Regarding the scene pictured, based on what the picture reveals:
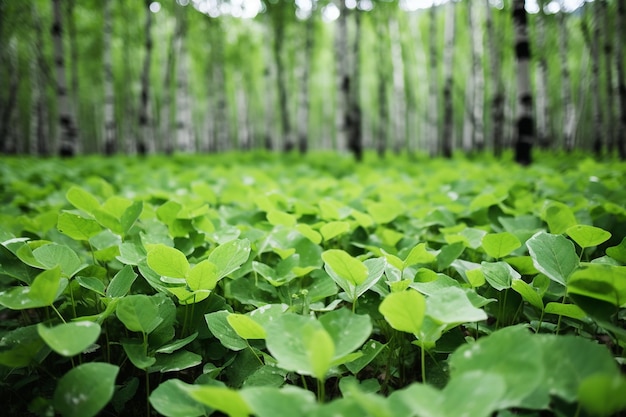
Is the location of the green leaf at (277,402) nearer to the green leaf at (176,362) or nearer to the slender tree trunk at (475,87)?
the green leaf at (176,362)

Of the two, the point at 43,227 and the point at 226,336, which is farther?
the point at 43,227

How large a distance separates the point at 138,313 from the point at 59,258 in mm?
350

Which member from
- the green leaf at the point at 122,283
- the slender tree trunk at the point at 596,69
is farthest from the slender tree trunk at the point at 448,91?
the green leaf at the point at 122,283

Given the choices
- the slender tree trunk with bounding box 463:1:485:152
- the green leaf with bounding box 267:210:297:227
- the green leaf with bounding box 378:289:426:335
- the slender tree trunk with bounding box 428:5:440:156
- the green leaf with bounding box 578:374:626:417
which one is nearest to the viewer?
the green leaf with bounding box 578:374:626:417

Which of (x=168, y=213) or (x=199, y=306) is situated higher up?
(x=168, y=213)

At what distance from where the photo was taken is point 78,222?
121 centimetres

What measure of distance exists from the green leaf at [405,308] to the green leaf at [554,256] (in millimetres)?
441

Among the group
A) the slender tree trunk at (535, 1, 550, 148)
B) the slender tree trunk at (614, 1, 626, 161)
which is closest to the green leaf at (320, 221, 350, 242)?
the slender tree trunk at (614, 1, 626, 161)

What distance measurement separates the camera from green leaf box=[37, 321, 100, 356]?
65 centimetres

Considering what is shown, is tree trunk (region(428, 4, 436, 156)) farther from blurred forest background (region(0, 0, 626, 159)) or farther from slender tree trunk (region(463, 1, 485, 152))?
slender tree trunk (region(463, 1, 485, 152))

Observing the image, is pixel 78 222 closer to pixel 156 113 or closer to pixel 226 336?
pixel 226 336

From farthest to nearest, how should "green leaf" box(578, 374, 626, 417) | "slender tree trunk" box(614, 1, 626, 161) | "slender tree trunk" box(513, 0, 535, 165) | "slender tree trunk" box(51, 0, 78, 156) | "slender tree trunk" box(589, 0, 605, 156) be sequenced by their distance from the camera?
"slender tree trunk" box(589, 0, 605, 156) < "slender tree trunk" box(51, 0, 78, 156) < "slender tree trunk" box(614, 1, 626, 161) < "slender tree trunk" box(513, 0, 535, 165) < "green leaf" box(578, 374, 626, 417)

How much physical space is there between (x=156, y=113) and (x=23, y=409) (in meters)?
33.2

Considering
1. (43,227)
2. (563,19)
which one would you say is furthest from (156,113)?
(43,227)
